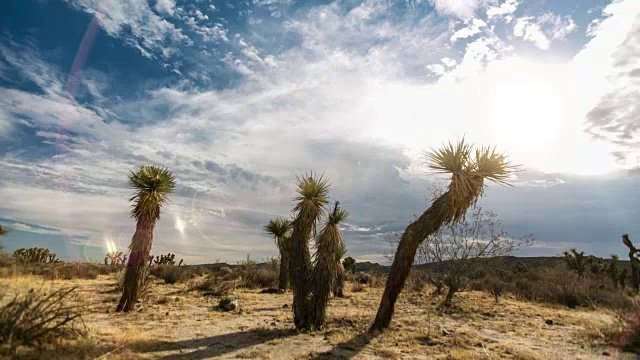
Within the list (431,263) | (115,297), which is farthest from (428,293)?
(115,297)

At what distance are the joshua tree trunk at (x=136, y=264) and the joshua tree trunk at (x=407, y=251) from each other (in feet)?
28.0

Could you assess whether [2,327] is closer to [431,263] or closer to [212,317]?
[212,317]

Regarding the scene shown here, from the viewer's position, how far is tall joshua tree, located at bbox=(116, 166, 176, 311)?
1340 cm

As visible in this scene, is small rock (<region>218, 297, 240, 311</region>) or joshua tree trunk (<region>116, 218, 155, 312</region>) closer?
joshua tree trunk (<region>116, 218, 155, 312</region>)

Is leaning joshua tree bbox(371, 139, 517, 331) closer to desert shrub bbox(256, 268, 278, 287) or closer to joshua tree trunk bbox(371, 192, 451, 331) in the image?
joshua tree trunk bbox(371, 192, 451, 331)

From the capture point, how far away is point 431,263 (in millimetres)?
18734

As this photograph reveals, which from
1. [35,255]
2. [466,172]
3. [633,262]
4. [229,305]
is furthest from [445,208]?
[35,255]

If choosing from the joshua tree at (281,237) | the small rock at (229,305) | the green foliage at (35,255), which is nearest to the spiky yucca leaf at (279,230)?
the joshua tree at (281,237)

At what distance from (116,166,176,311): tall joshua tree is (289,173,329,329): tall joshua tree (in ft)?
18.3

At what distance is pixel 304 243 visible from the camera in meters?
11.7

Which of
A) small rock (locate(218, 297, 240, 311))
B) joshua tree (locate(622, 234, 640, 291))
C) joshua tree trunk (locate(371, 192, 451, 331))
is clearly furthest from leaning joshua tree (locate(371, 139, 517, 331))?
joshua tree (locate(622, 234, 640, 291))

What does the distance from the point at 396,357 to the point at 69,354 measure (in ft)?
21.7

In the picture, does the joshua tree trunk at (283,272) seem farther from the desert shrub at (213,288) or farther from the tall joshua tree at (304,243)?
the tall joshua tree at (304,243)

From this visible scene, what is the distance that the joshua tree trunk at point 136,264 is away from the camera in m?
13.3
